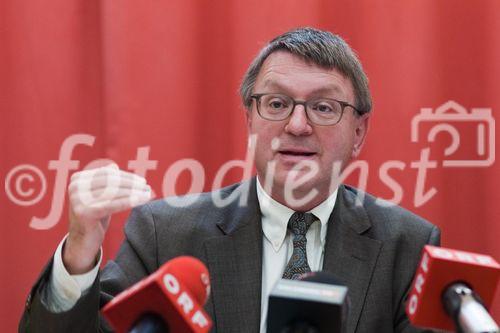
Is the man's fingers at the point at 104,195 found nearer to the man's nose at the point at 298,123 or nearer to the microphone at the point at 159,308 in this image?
the microphone at the point at 159,308

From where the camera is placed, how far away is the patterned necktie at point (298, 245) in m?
1.49

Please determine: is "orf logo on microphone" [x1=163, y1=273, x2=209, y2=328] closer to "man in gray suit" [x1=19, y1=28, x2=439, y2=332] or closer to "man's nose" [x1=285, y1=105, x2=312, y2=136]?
"man in gray suit" [x1=19, y1=28, x2=439, y2=332]

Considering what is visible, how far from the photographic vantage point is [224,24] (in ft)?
6.75

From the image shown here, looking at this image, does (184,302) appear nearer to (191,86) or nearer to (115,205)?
(115,205)

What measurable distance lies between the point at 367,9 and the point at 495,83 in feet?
1.54

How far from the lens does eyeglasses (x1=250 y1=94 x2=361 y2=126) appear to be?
5.03 feet

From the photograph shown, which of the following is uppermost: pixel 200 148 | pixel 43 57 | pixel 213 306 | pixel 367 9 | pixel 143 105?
pixel 367 9

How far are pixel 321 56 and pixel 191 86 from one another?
59cm

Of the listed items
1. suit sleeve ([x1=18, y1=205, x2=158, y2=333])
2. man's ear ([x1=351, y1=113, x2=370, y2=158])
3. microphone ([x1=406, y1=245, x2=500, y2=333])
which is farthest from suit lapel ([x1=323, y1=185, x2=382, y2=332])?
microphone ([x1=406, y1=245, x2=500, y2=333])

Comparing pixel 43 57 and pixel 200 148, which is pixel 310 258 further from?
pixel 43 57

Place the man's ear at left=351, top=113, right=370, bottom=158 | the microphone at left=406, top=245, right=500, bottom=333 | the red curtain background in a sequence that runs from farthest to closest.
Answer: the red curtain background, the man's ear at left=351, top=113, right=370, bottom=158, the microphone at left=406, top=245, right=500, bottom=333

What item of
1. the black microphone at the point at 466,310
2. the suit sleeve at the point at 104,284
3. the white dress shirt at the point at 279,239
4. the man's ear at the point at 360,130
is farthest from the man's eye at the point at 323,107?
the black microphone at the point at 466,310

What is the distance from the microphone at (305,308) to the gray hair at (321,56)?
2.70 feet

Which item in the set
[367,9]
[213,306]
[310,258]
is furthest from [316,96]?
[367,9]
